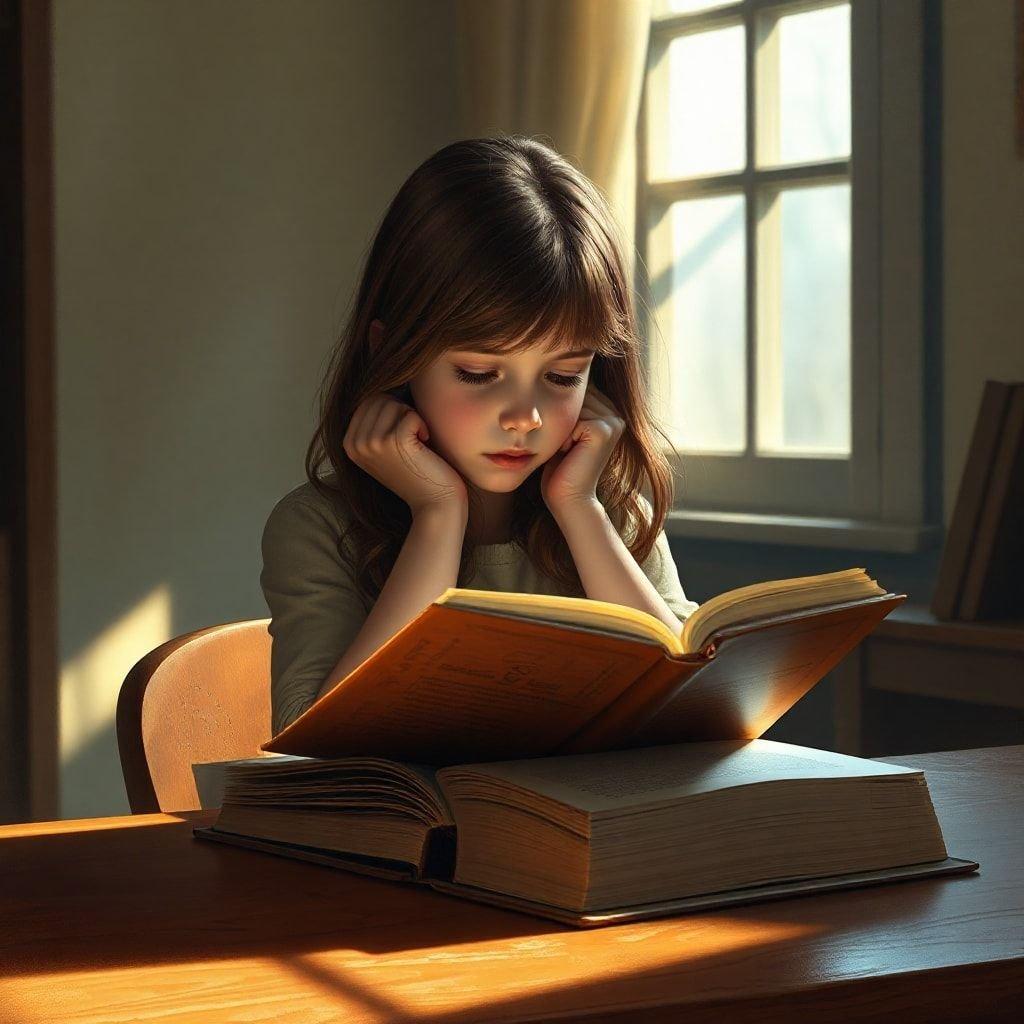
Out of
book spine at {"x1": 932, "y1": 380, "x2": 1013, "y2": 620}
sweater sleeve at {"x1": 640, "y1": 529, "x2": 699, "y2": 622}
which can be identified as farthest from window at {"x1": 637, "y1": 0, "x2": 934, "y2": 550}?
sweater sleeve at {"x1": 640, "y1": 529, "x2": 699, "y2": 622}

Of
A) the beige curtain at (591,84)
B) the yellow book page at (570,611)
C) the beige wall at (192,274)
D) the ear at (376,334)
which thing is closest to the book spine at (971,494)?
the beige curtain at (591,84)

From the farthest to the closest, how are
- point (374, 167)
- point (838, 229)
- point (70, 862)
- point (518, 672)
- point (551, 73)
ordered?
1. point (374, 167)
2. point (551, 73)
3. point (838, 229)
4. point (70, 862)
5. point (518, 672)

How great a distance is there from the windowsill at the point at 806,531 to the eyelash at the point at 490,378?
129cm

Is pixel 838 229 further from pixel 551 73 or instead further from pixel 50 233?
pixel 50 233

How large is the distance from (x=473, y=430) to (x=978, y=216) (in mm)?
1391

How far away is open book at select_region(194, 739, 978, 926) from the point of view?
31.5 inches

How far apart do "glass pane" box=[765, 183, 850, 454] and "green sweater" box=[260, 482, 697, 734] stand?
1214 mm

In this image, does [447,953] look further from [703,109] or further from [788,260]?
[703,109]

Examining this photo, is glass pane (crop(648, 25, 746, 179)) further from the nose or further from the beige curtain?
the nose

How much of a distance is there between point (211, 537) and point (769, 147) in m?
1.30

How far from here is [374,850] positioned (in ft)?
2.94

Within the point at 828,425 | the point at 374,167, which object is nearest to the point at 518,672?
the point at 828,425

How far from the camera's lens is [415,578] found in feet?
4.46

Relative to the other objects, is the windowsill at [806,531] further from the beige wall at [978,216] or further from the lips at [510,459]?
the lips at [510,459]
